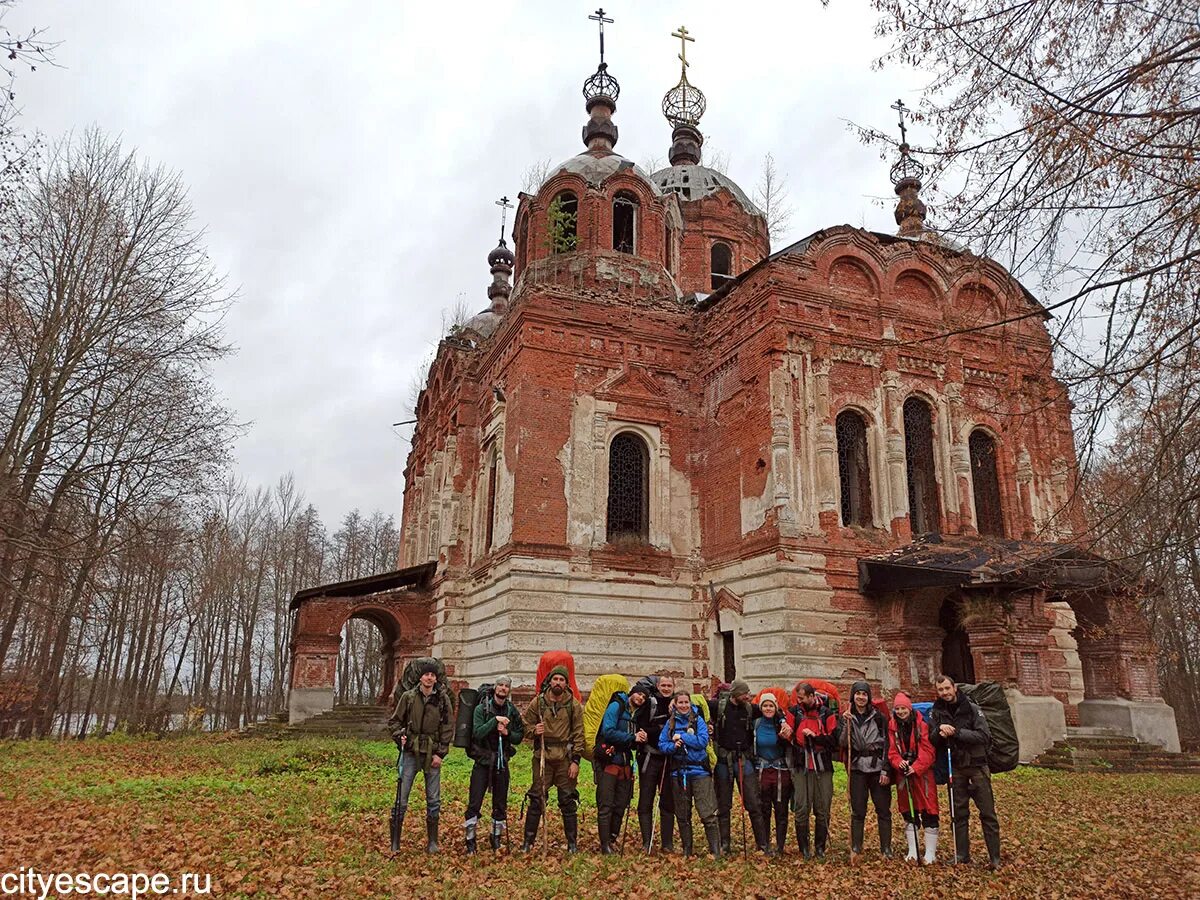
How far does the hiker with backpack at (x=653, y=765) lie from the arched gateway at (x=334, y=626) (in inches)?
597

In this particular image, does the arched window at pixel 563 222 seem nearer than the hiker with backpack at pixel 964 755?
No

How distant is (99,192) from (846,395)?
16004mm

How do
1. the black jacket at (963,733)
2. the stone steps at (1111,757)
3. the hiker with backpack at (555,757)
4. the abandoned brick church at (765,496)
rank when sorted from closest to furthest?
the black jacket at (963,733)
the hiker with backpack at (555,757)
the stone steps at (1111,757)
the abandoned brick church at (765,496)

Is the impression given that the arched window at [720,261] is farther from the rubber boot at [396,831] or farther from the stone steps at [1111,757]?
the rubber boot at [396,831]

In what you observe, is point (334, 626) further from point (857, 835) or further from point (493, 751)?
point (857, 835)

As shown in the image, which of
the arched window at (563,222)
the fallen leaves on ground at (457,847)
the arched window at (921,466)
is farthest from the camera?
the arched window at (563,222)

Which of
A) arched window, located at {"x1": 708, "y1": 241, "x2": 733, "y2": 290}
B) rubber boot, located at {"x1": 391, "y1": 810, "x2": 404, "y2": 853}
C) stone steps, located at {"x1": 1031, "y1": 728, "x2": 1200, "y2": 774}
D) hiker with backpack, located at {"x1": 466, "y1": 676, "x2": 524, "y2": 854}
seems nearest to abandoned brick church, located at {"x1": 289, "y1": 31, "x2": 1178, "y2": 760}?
stone steps, located at {"x1": 1031, "y1": 728, "x2": 1200, "y2": 774}

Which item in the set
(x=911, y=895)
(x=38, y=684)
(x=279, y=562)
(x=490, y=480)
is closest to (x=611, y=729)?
(x=911, y=895)

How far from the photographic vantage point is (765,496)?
55.7 feet

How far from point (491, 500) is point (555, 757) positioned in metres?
13.9

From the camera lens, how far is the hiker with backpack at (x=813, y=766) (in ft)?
26.4

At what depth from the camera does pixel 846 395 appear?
18.1 metres

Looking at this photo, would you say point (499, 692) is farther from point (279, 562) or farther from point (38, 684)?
point (279, 562)

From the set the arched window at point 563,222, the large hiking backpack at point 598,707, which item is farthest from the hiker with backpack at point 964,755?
the arched window at point 563,222
